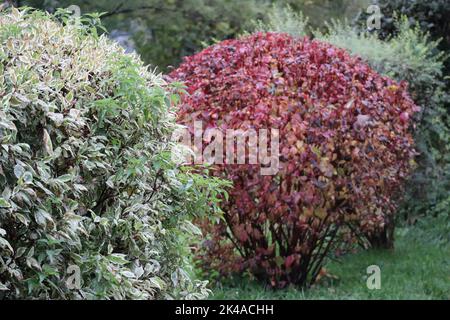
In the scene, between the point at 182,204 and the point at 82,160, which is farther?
the point at 182,204

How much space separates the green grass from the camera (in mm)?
5566

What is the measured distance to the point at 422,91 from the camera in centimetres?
721

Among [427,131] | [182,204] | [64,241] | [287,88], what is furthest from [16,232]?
[427,131]

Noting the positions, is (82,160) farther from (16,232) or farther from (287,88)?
(287,88)

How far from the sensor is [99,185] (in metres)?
3.21

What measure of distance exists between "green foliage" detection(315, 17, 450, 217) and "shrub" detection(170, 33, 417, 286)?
128cm

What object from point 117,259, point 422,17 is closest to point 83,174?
point 117,259

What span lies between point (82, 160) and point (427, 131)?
493cm

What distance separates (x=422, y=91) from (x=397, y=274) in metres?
1.91

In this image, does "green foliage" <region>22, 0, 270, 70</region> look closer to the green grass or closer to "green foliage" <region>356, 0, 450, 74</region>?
"green foliage" <region>356, 0, 450, 74</region>

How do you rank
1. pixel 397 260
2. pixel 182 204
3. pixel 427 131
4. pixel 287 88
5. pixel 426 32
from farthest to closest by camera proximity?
pixel 426 32, pixel 427 131, pixel 397 260, pixel 287 88, pixel 182 204

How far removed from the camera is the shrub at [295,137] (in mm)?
5082

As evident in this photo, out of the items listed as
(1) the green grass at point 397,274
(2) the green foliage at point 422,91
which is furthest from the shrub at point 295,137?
(2) the green foliage at point 422,91

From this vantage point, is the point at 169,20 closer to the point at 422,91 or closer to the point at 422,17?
the point at 422,17
